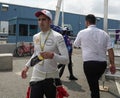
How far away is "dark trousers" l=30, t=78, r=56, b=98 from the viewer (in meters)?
4.08

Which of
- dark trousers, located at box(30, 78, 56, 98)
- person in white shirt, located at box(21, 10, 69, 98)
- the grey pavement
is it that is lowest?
the grey pavement

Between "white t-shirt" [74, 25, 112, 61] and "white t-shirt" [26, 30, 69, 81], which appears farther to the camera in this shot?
"white t-shirt" [74, 25, 112, 61]

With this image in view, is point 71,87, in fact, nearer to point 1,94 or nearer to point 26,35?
point 1,94

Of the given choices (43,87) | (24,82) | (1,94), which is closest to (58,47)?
(43,87)

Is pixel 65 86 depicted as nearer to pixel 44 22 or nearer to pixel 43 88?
pixel 43 88

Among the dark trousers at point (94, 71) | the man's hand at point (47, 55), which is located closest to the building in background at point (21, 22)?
the dark trousers at point (94, 71)

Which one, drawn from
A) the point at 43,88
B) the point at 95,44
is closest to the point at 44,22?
the point at 43,88

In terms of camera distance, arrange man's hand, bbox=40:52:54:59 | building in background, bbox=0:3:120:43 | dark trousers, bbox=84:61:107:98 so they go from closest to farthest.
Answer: man's hand, bbox=40:52:54:59 < dark trousers, bbox=84:61:107:98 < building in background, bbox=0:3:120:43

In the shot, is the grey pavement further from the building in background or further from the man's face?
the building in background

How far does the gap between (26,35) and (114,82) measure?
1430cm

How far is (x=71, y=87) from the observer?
8578mm

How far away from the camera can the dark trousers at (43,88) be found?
408 centimetres

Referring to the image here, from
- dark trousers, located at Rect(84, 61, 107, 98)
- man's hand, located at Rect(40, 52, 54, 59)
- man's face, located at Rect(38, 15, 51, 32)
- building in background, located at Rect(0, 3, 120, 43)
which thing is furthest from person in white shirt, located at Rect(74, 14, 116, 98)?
building in background, located at Rect(0, 3, 120, 43)

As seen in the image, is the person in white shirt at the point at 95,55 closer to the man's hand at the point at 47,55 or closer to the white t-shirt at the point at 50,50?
the white t-shirt at the point at 50,50
